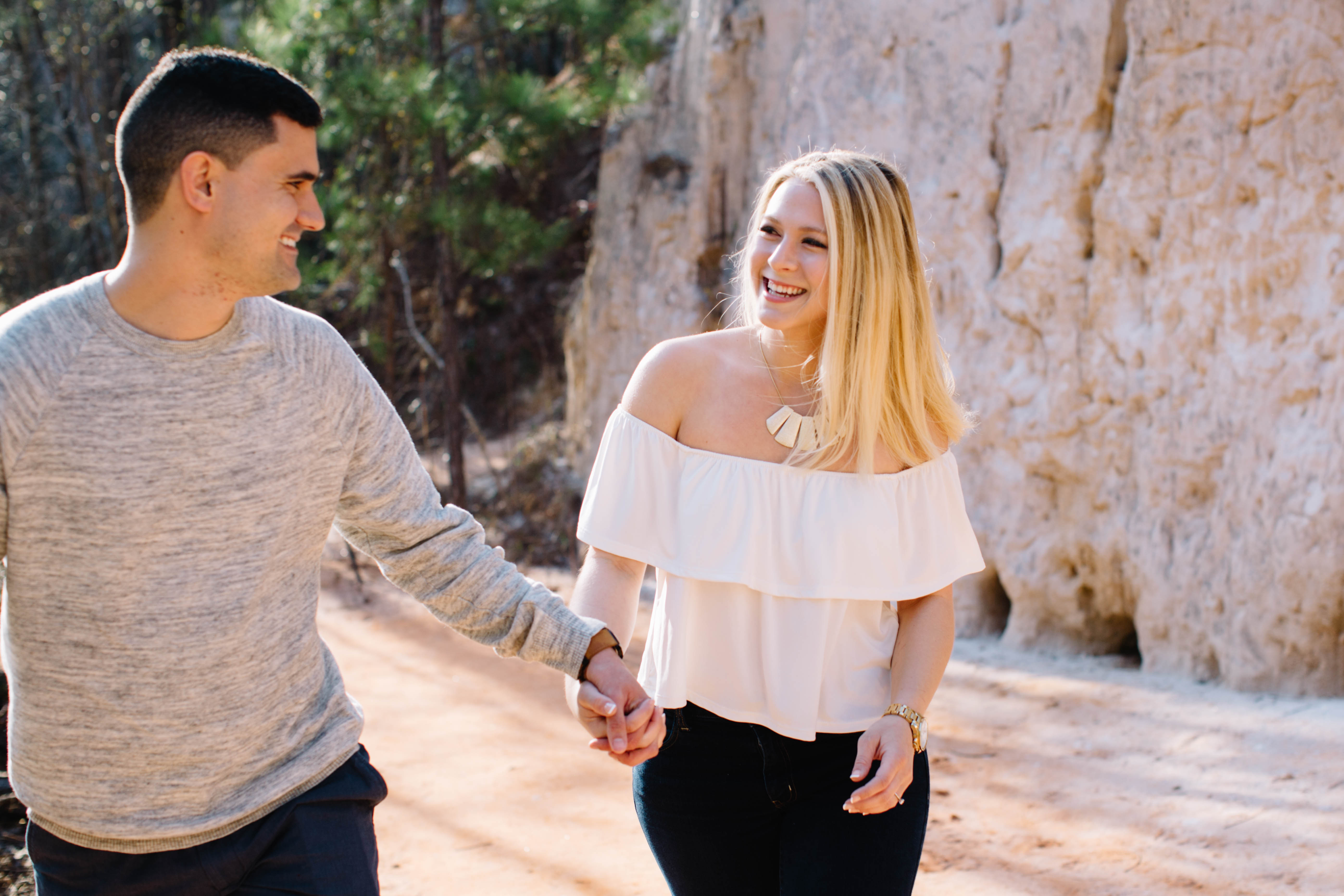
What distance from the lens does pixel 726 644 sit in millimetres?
1890

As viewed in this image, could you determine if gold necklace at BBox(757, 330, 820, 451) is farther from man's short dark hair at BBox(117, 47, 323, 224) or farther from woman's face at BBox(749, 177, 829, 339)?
man's short dark hair at BBox(117, 47, 323, 224)

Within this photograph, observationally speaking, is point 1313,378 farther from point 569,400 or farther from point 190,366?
point 569,400

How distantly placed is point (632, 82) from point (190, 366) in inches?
245

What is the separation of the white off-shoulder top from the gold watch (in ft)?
0.20

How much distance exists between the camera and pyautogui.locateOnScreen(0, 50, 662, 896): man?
4.43ft

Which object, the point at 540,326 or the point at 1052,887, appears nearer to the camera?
the point at 1052,887

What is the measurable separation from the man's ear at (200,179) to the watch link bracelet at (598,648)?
33.9 inches

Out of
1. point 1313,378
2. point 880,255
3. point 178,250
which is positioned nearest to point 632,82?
point 1313,378

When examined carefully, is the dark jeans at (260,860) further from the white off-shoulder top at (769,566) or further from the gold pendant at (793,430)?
the gold pendant at (793,430)

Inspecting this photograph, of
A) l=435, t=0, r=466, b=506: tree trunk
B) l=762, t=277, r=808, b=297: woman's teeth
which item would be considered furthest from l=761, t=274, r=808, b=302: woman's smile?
l=435, t=0, r=466, b=506: tree trunk

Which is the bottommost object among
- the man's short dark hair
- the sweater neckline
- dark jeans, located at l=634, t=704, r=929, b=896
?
→ dark jeans, located at l=634, t=704, r=929, b=896

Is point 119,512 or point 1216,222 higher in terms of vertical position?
point 1216,222

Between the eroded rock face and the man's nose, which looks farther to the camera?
the eroded rock face

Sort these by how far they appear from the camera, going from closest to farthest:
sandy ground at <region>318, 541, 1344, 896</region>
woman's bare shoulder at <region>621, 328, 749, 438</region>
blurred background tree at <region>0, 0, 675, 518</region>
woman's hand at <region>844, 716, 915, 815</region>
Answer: woman's hand at <region>844, 716, 915, 815</region> → woman's bare shoulder at <region>621, 328, 749, 438</region> → sandy ground at <region>318, 541, 1344, 896</region> → blurred background tree at <region>0, 0, 675, 518</region>
